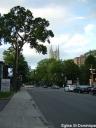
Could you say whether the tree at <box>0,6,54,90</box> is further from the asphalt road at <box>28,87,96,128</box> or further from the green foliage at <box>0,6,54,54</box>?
the asphalt road at <box>28,87,96,128</box>

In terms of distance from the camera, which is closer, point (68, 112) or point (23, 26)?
point (68, 112)

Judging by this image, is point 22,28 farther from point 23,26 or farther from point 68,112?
point 68,112

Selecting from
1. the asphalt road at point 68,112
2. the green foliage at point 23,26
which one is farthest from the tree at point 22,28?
the asphalt road at point 68,112

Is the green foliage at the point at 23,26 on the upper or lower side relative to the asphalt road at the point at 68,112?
upper

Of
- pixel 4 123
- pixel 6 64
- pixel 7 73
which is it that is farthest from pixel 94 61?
pixel 4 123

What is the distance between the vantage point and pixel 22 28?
8200 cm

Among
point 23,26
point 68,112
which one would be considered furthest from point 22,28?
point 68,112

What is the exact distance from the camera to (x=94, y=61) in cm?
18038

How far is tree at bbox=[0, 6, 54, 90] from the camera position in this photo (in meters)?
81.6

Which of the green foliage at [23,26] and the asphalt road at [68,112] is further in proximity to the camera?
the green foliage at [23,26]

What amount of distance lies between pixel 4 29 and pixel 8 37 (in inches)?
63.1

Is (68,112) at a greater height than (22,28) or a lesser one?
lesser

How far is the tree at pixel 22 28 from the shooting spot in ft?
268

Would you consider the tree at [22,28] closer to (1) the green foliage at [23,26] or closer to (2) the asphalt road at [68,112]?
(1) the green foliage at [23,26]
